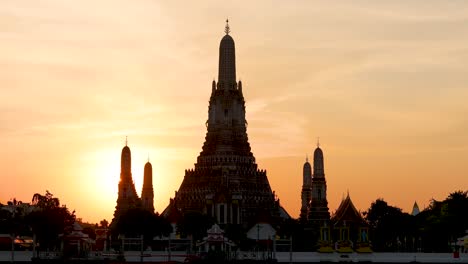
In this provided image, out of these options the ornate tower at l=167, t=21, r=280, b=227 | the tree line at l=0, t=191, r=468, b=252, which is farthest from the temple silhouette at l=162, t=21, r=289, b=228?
the tree line at l=0, t=191, r=468, b=252

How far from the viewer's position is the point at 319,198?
191 metres

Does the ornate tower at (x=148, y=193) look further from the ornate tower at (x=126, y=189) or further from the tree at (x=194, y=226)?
the tree at (x=194, y=226)

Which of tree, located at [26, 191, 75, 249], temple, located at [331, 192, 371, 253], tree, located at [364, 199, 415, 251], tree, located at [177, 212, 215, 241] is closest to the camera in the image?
tree, located at [26, 191, 75, 249]

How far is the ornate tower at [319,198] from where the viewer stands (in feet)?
622

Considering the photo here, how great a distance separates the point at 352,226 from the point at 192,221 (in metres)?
34.8

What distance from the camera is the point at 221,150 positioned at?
635ft

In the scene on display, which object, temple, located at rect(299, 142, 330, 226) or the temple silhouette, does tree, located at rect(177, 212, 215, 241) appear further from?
temple, located at rect(299, 142, 330, 226)

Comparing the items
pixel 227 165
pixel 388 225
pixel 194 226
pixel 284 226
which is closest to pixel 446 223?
pixel 388 225

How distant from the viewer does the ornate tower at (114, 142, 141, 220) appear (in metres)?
185

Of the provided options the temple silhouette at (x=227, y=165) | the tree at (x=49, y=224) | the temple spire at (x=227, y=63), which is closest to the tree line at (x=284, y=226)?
the tree at (x=49, y=224)

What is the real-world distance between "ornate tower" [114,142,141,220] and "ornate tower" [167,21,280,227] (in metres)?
7.36

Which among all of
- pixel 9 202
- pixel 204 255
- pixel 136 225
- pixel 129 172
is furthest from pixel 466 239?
pixel 9 202

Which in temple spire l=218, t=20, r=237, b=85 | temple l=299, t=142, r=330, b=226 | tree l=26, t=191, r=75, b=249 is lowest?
tree l=26, t=191, r=75, b=249

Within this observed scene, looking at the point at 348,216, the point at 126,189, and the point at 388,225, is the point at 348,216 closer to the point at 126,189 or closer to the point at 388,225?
the point at 388,225
